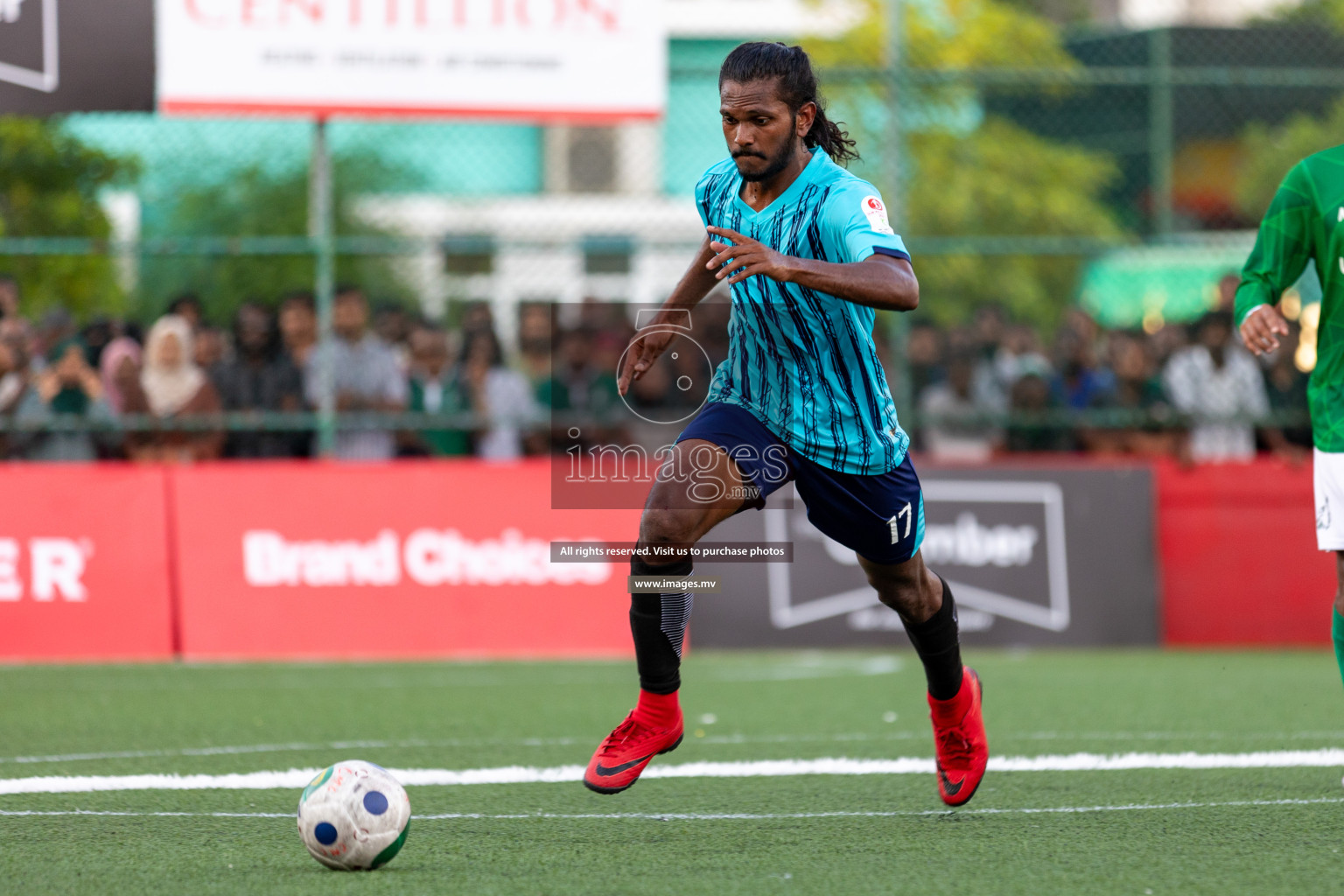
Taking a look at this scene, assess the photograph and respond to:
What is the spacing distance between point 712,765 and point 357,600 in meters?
4.84

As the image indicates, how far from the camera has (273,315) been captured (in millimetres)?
10625

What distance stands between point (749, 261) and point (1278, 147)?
2212 centimetres

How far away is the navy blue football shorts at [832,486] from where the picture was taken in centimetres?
480

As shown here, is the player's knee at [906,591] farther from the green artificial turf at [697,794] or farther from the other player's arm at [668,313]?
the other player's arm at [668,313]

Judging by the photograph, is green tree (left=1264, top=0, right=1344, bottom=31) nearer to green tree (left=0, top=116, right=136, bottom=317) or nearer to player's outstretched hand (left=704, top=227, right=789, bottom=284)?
green tree (left=0, top=116, right=136, bottom=317)

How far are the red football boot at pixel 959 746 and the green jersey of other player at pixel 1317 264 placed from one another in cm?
133

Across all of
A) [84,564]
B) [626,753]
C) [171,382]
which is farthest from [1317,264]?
[84,564]

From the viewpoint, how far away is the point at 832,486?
483cm

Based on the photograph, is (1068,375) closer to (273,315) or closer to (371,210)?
(273,315)

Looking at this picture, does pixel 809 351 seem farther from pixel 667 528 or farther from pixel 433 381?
pixel 433 381

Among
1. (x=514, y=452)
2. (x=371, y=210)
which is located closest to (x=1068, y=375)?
(x=514, y=452)

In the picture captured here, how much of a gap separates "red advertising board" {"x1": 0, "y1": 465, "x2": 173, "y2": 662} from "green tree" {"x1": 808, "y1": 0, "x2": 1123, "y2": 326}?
5.36 m

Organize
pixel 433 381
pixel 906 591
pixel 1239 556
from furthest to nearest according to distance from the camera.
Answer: pixel 1239 556
pixel 433 381
pixel 906 591

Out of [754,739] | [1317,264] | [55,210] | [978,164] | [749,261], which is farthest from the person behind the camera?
[978,164]
